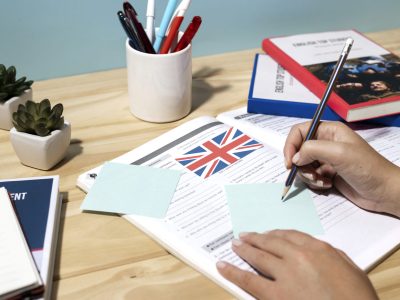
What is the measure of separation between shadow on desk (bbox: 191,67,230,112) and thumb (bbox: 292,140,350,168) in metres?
0.28

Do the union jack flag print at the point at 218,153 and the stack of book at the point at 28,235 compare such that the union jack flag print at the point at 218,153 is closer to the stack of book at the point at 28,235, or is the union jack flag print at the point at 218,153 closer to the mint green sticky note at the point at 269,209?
the mint green sticky note at the point at 269,209

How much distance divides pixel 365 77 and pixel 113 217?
0.50m

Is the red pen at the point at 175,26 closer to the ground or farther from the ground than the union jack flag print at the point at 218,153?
farther from the ground

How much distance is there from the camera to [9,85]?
0.77 m

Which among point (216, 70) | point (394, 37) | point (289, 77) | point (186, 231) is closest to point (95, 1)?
point (216, 70)

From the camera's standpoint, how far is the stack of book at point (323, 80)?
81 centimetres

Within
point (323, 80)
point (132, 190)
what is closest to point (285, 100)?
point (323, 80)

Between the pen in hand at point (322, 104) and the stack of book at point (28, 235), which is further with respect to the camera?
the pen in hand at point (322, 104)

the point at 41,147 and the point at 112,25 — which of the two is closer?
the point at 41,147

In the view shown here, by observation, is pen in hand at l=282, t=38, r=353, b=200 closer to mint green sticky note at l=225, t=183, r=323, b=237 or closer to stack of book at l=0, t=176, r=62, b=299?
mint green sticky note at l=225, t=183, r=323, b=237

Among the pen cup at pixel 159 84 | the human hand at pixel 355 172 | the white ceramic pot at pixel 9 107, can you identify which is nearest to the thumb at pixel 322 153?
the human hand at pixel 355 172

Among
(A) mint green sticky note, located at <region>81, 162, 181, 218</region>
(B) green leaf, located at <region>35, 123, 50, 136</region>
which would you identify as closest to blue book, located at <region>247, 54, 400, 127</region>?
(A) mint green sticky note, located at <region>81, 162, 181, 218</region>

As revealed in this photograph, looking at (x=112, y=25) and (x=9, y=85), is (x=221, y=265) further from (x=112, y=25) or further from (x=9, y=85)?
(x=112, y=25)

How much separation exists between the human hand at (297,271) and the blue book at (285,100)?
316 millimetres
